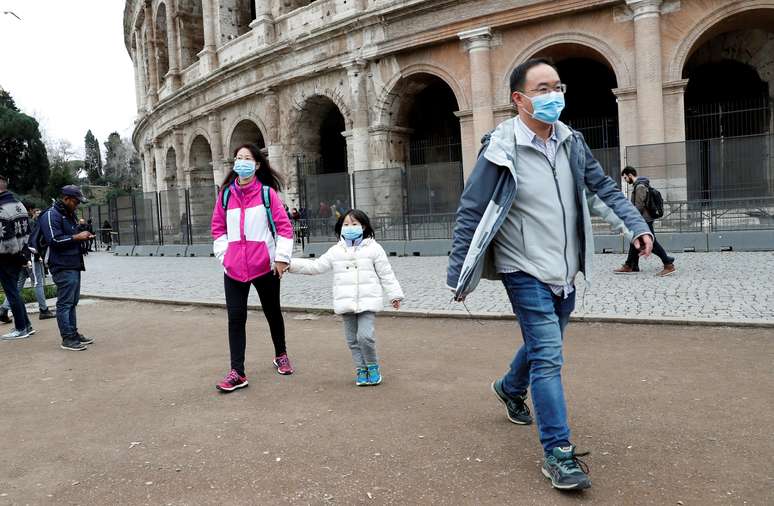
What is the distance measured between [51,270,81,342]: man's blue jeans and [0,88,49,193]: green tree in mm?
47488

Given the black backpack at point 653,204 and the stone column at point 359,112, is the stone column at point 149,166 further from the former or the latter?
the black backpack at point 653,204

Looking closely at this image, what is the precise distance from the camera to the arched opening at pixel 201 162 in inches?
1166

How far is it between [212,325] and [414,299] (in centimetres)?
262

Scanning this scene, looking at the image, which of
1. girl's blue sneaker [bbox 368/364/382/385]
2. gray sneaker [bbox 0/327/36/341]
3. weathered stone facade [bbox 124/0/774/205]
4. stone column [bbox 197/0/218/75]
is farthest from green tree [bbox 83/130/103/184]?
girl's blue sneaker [bbox 368/364/382/385]

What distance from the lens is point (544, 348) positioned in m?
3.05

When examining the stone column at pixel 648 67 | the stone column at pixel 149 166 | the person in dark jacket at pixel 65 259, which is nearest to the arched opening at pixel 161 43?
the stone column at pixel 149 166

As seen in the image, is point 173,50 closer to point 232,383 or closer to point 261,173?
point 261,173

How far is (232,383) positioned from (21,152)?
52230 mm

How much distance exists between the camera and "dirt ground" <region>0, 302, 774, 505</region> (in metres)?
2.98

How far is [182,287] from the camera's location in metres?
11.5

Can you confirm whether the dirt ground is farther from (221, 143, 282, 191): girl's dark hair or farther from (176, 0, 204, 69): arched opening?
(176, 0, 204, 69): arched opening

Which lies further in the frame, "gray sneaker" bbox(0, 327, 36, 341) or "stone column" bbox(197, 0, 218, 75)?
"stone column" bbox(197, 0, 218, 75)

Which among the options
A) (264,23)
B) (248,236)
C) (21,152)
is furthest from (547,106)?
(21,152)

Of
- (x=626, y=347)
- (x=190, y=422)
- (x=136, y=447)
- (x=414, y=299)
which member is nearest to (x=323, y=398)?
(x=190, y=422)
